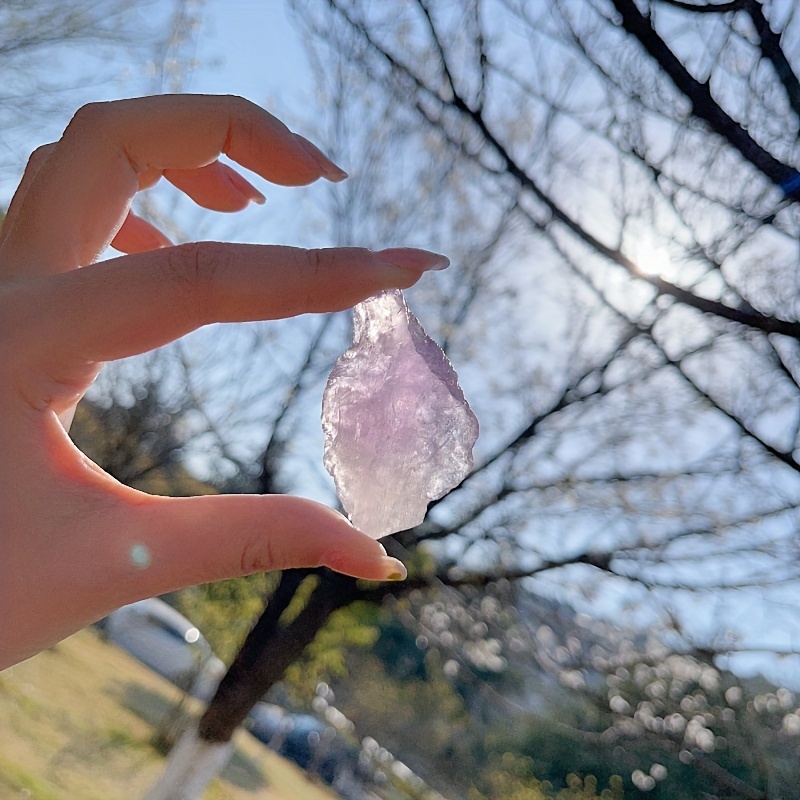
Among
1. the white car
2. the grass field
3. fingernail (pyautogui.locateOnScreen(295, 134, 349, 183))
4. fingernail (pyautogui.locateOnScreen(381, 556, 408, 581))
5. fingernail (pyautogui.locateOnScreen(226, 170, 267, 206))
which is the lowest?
the grass field

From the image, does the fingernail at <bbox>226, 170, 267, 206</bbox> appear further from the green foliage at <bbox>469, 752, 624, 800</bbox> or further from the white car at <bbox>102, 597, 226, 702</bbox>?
the white car at <bbox>102, 597, 226, 702</bbox>

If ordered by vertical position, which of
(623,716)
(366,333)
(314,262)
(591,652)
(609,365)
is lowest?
(314,262)

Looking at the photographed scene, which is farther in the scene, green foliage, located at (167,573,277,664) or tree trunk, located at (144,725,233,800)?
green foliage, located at (167,573,277,664)

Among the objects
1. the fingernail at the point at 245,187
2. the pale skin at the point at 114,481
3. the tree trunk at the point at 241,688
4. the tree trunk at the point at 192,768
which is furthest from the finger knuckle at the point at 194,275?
the tree trunk at the point at 192,768

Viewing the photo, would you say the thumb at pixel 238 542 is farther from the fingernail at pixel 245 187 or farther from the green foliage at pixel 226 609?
the green foliage at pixel 226 609

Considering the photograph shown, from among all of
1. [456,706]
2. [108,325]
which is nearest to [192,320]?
[108,325]

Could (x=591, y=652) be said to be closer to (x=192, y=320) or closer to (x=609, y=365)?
(x=609, y=365)

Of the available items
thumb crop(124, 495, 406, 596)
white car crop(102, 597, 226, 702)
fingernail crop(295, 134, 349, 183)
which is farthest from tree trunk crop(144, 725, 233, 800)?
white car crop(102, 597, 226, 702)
